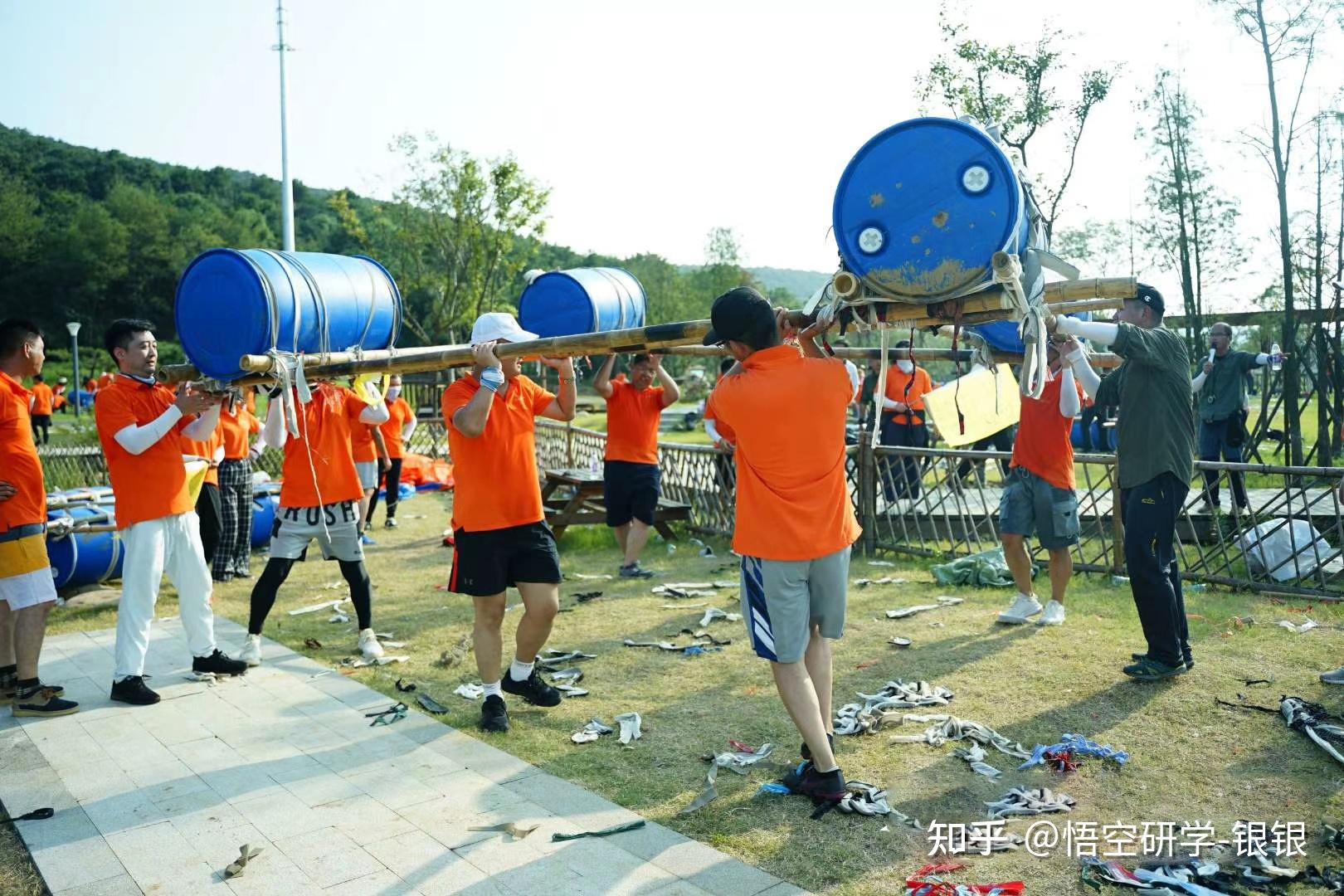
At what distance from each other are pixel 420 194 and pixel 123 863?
3205 cm

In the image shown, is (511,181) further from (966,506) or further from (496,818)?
(496,818)

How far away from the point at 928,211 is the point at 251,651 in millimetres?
5374

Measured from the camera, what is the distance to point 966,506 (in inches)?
391

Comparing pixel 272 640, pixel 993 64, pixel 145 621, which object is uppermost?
pixel 993 64

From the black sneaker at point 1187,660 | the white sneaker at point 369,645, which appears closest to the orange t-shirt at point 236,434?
the white sneaker at point 369,645

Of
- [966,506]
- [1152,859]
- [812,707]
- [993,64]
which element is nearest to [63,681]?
[812,707]

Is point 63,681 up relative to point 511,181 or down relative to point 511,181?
down

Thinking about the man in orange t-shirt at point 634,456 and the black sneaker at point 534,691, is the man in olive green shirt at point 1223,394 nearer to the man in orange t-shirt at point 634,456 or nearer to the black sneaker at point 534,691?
the man in orange t-shirt at point 634,456

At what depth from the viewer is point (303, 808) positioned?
457cm

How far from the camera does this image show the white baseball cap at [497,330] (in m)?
5.39

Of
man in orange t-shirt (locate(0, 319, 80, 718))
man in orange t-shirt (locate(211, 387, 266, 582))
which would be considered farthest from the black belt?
man in orange t-shirt (locate(211, 387, 266, 582))

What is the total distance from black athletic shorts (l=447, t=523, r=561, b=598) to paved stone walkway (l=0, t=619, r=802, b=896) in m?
0.83

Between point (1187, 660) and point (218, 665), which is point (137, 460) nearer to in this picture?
point (218, 665)

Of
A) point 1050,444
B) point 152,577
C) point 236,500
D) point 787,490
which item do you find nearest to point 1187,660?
point 1050,444
